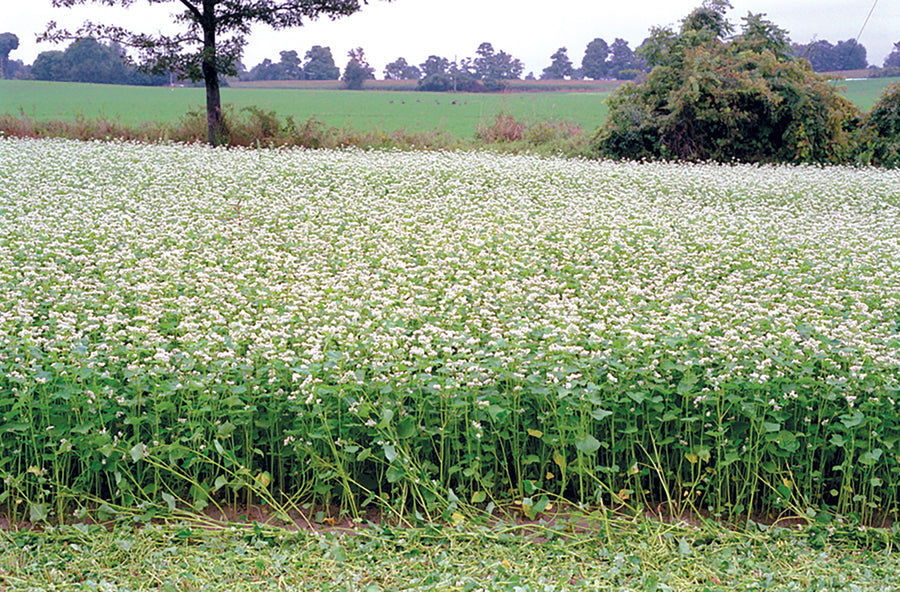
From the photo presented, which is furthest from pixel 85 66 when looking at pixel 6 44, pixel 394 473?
pixel 394 473

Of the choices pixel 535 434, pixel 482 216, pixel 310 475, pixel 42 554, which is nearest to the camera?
pixel 42 554

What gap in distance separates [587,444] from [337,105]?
45809 mm

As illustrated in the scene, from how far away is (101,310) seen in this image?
18.5 feet

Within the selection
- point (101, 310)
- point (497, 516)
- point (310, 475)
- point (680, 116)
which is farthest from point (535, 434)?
point (680, 116)

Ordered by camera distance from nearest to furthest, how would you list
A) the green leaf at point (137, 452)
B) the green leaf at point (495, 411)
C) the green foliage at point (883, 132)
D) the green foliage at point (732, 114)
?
the green leaf at point (137, 452)
the green leaf at point (495, 411)
the green foliage at point (883, 132)
the green foliage at point (732, 114)

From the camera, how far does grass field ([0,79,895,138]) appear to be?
32125 millimetres

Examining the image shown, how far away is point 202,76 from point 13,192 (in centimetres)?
1283

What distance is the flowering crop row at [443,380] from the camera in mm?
4137

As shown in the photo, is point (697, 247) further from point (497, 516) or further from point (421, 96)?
point (421, 96)

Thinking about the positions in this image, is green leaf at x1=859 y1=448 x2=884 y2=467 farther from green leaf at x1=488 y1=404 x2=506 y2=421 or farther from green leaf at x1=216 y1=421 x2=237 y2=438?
green leaf at x1=216 y1=421 x2=237 y2=438

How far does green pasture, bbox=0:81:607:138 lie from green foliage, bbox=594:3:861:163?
22.2ft

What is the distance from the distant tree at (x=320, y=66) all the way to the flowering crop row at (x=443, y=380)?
72839mm

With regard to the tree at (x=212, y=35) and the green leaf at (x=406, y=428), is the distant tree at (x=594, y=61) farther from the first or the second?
the green leaf at (x=406, y=428)

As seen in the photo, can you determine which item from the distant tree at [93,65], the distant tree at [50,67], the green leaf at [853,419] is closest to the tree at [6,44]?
the distant tree at [50,67]
